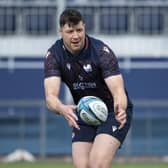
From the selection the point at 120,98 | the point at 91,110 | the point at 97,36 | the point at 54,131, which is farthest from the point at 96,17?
the point at 91,110

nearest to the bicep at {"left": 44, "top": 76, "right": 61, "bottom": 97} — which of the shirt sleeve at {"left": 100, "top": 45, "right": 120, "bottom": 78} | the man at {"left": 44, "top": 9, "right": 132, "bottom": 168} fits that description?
the man at {"left": 44, "top": 9, "right": 132, "bottom": 168}

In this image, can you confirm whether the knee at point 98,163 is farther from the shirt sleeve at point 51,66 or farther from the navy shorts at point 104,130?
the shirt sleeve at point 51,66

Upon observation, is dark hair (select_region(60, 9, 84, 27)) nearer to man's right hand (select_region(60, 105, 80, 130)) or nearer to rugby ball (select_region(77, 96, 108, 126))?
rugby ball (select_region(77, 96, 108, 126))

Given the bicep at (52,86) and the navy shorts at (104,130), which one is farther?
the navy shorts at (104,130)

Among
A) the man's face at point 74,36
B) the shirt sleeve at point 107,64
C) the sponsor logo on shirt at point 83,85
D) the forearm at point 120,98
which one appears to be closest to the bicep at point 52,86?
the sponsor logo on shirt at point 83,85

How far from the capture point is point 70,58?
9141 mm

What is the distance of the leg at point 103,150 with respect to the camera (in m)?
→ 8.87

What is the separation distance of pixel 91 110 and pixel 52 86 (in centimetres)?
63

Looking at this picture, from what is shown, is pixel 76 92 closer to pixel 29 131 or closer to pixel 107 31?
pixel 29 131

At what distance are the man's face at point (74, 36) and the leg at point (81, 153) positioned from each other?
3.57 ft

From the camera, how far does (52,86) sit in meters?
9.01

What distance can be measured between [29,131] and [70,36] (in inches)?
490

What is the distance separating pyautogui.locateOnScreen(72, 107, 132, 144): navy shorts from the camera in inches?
362

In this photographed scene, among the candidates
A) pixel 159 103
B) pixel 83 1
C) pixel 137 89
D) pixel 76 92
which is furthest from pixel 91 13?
pixel 76 92
